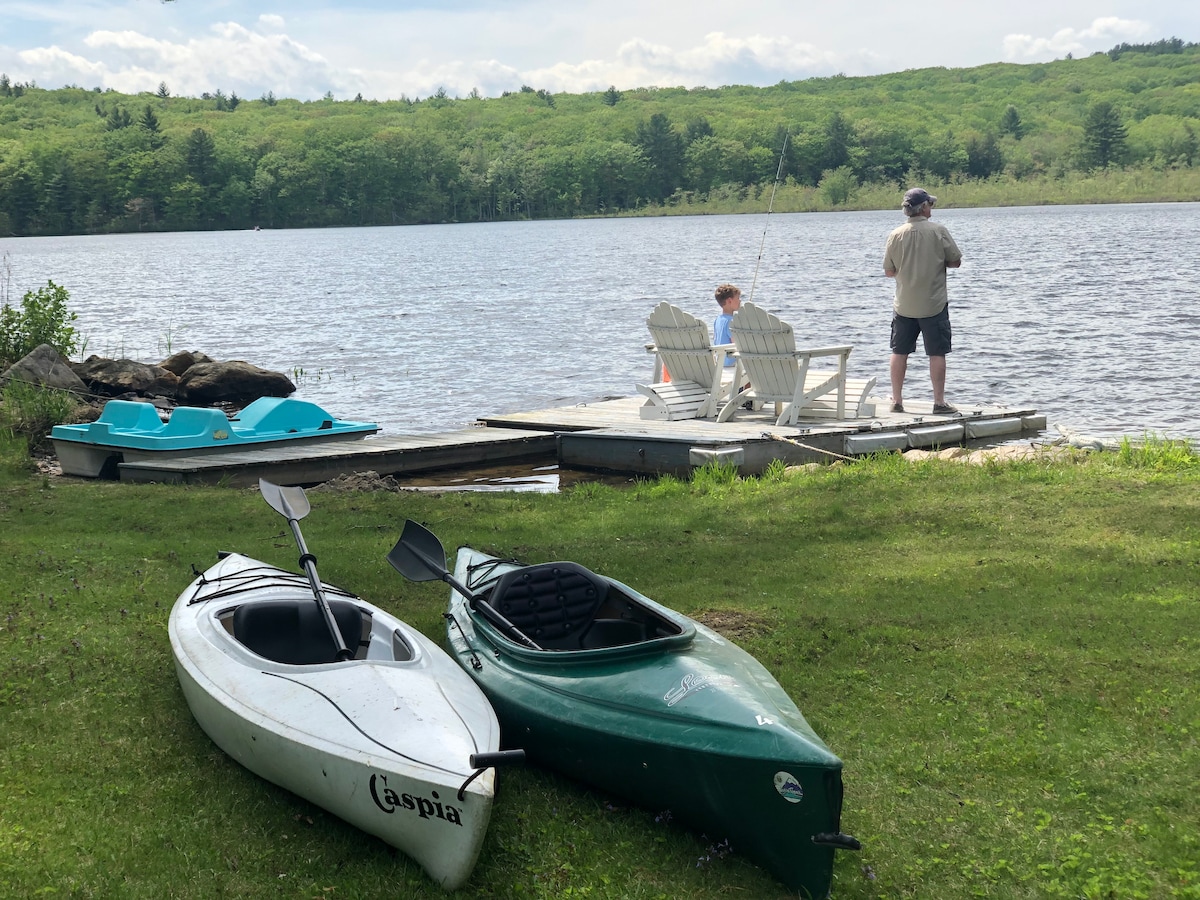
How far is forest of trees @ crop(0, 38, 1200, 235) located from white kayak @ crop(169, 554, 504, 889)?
115410 millimetres

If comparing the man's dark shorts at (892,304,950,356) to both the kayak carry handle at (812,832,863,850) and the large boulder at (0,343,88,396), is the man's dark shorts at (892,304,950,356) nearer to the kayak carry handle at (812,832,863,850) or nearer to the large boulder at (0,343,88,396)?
the kayak carry handle at (812,832,863,850)

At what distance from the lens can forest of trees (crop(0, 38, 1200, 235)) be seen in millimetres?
116438

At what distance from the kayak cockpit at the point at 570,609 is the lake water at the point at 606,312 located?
31.2ft

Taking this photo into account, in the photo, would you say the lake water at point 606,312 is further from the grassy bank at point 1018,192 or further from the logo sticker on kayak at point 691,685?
the grassy bank at point 1018,192

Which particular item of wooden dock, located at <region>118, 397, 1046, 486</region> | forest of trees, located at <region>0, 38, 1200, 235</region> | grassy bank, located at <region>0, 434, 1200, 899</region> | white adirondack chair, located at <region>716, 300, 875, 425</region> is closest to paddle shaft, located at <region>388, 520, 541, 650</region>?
grassy bank, located at <region>0, 434, 1200, 899</region>

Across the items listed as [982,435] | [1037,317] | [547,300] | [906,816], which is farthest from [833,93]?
[906,816]

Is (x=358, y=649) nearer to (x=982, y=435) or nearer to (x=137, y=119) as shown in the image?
(x=982, y=435)

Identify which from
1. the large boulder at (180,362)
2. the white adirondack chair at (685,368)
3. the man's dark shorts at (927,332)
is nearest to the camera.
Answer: the man's dark shorts at (927,332)

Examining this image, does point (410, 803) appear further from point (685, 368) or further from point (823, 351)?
point (685, 368)

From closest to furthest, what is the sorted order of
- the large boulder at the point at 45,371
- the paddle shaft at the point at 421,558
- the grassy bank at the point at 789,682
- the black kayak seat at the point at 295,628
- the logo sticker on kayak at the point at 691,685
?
the grassy bank at the point at 789,682 < the logo sticker on kayak at the point at 691,685 < the black kayak seat at the point at 295,628 < the paddle shaft at the point at 421,558 < the large boulder at the point at 45,371

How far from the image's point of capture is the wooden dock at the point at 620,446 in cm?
1198

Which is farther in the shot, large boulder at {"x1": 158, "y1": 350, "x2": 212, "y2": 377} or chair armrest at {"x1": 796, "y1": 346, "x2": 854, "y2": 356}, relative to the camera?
large boulder at {"x1": 158, "y1": 350, "x2": 212, "y2": 377}

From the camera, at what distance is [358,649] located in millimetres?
5949

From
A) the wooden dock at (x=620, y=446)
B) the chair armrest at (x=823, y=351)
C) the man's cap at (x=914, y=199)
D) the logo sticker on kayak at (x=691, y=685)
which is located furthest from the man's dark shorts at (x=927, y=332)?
the logo sticker on kayak at (x=691, y=685)
